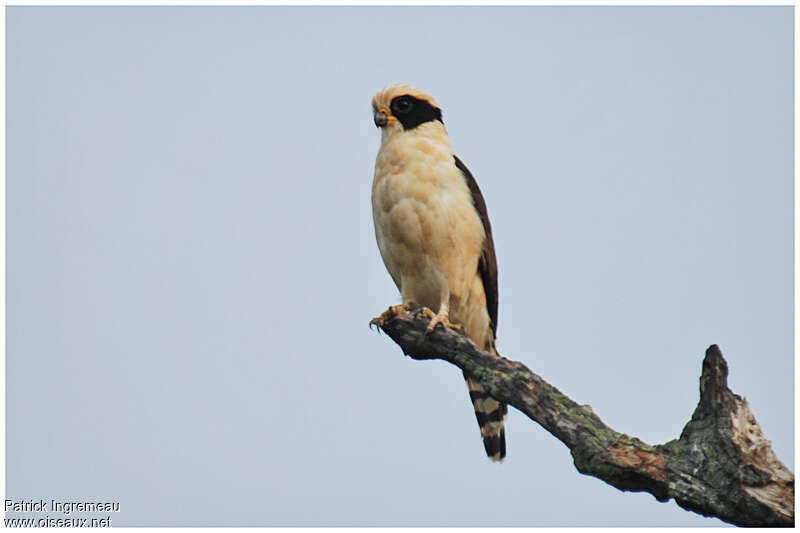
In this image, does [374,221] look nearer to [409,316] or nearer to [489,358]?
[409,316]

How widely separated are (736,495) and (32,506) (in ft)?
16.5

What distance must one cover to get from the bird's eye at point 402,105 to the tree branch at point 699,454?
317cm

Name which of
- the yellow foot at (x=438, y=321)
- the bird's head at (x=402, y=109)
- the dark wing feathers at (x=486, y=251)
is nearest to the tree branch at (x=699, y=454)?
the yellow foot at (x=438, y=321)

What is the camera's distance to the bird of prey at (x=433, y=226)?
24.8 feet

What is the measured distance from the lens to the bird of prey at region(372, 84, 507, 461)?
7551mm

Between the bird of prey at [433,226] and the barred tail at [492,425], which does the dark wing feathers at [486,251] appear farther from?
the barred tail at [492,425]

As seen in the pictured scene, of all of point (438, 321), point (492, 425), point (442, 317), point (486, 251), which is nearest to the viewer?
point (438, 321)

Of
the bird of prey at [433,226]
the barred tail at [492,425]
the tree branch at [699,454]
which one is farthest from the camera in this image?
the barred tail at [492,425]

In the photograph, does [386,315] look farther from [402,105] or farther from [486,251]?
[402,105]

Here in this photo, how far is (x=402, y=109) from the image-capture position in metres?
8.13

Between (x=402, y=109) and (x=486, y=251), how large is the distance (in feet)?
5.03

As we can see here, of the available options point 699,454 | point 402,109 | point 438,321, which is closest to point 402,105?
point 402,109

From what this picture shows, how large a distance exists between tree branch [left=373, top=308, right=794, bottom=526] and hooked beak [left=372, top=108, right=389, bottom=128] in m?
3.14

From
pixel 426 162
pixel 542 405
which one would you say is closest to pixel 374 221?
pixel 426 162
